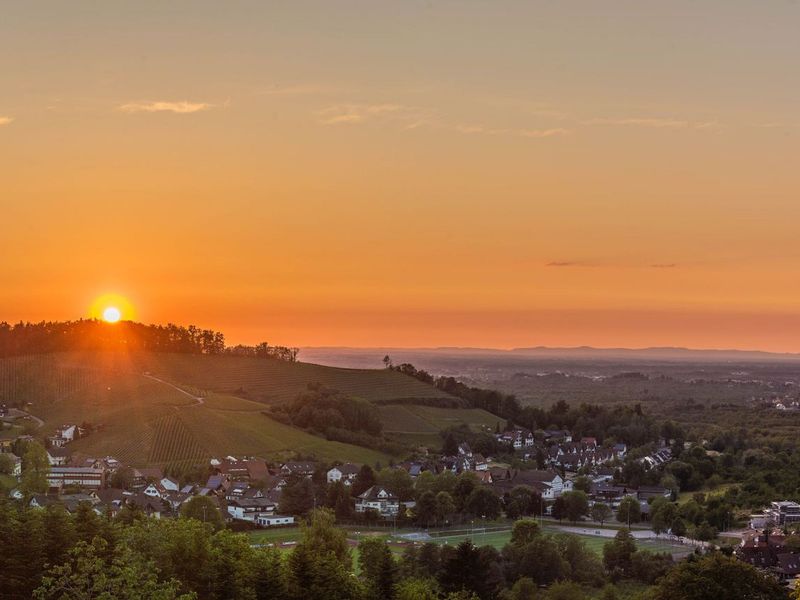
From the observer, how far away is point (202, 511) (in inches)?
2078

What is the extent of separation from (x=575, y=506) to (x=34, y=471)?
33103 millimetres

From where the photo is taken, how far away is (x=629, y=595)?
135 feet

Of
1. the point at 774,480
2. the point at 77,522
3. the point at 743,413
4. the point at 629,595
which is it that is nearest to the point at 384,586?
the point at 77,522

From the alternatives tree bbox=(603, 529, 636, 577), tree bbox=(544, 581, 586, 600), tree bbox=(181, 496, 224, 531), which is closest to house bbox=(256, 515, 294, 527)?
tree bbox=(181, 496, 224, 531)

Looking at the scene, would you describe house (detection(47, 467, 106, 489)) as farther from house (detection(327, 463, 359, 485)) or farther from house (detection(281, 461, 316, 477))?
house (detection(327, 463, 359, 485))

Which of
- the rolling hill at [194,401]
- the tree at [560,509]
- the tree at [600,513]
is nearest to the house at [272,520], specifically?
the tree at [560,509]

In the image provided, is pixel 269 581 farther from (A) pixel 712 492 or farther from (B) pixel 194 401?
(B) pixel 194 401

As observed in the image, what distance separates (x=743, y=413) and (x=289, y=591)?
119461 mm

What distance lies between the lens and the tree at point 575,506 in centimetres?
6588

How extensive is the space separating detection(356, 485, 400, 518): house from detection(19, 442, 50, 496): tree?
18.9m

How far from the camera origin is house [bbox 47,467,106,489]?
223ft

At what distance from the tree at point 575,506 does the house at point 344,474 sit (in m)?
15.0

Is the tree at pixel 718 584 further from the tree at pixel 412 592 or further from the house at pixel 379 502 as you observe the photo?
the house at pixel 379 502

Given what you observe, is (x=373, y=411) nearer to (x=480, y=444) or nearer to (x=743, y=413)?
(x=480, y=444)
